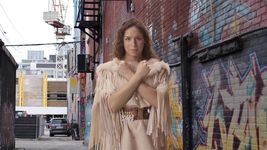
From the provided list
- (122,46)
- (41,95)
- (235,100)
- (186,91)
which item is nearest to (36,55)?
(41,95)

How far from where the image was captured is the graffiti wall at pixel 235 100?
5.38 metres

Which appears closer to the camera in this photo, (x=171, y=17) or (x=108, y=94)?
(x=108, y=94)

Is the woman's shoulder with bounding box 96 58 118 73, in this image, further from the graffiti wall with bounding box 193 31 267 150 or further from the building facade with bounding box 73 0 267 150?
the graffiti wall with bounding box 193 31 267 150

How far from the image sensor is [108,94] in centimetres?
347

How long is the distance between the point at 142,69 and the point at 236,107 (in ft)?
9.52

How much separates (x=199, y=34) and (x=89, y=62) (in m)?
17.8

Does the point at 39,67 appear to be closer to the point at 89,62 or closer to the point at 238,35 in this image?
the point at 89,62

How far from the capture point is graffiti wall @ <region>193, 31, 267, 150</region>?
5.38m

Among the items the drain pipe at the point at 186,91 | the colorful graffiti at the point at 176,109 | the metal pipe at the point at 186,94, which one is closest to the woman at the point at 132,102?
the drain pipe at the point at 186,91

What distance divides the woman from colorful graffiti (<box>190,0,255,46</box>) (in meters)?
2.49

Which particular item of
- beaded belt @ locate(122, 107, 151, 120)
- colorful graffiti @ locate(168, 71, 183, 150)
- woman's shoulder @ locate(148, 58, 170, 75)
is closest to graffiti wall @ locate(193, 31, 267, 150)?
colorful graffiti @ locate(168, 71, 183, 150)

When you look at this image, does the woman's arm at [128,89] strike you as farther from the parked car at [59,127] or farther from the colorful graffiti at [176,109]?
the parked car at [59,127]

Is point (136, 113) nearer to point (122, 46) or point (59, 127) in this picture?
point (122, 46)

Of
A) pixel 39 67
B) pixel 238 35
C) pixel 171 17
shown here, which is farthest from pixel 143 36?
pixel 39 67
